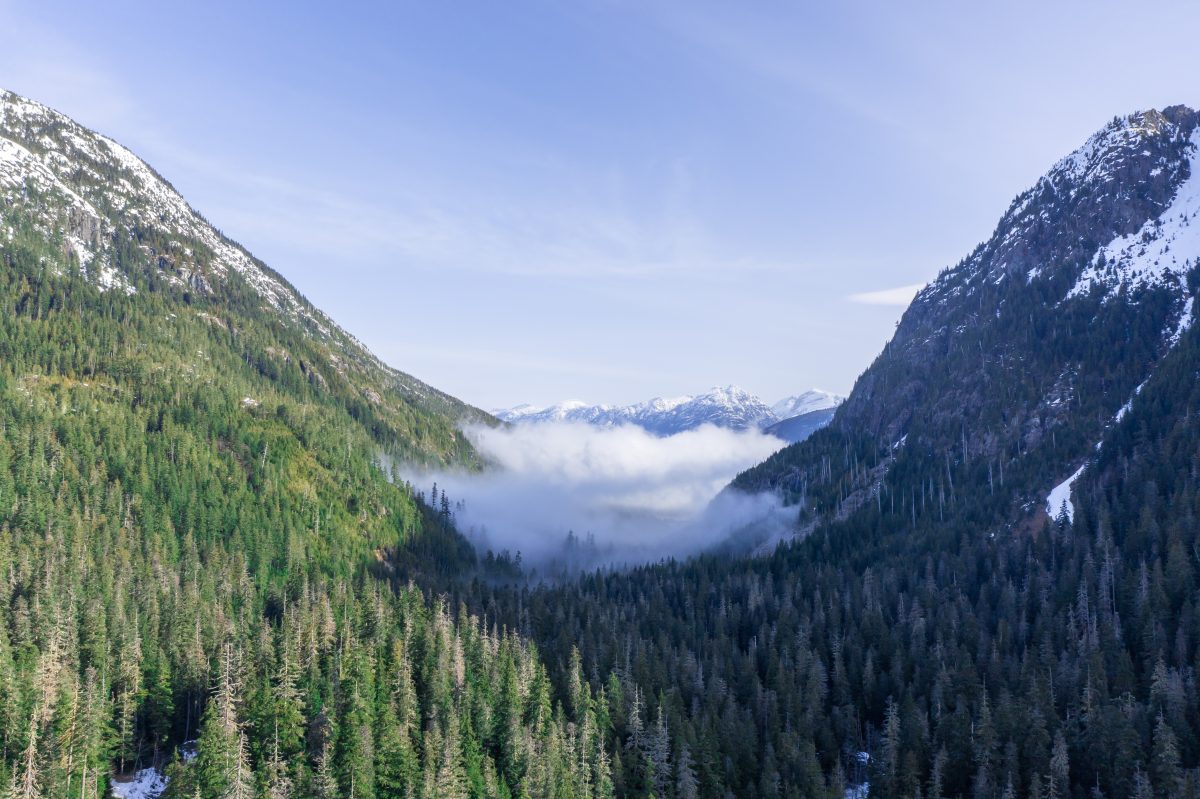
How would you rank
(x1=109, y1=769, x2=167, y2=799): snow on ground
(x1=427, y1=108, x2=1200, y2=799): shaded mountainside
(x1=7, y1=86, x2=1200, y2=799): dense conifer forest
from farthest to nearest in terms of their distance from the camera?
(x1=427, y1=108, x2=1200, y2=799): shaded mountainside < (x1=7, y1=86, x2=1200, y2=799): dense conifer forest < (x1=109, y1=769, x2=167, y2=799): snow on ground

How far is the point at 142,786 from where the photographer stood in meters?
88.6

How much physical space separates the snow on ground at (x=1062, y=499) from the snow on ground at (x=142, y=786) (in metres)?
166

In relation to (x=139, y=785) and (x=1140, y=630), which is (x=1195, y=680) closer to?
(x=1140, y=630)

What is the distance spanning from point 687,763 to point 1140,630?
71841mm

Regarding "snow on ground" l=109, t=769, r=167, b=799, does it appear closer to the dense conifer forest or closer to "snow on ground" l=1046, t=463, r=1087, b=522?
the dense conifer forest

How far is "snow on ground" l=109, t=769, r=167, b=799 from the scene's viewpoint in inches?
3386

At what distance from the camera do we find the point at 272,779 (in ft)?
257

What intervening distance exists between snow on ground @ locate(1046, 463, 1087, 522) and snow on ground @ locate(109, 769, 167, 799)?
166 meters

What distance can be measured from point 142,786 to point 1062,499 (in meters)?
179

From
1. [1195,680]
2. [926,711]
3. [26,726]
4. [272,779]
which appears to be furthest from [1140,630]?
[26,726]

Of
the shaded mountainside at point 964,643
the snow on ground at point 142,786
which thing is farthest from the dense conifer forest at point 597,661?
the snow on ground at point 142,786

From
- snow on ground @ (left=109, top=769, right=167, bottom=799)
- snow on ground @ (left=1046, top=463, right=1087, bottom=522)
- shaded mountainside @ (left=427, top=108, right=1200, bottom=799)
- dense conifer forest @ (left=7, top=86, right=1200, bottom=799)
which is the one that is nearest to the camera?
snow on ground @ (left=109, top=769, right=167, bottom=799)

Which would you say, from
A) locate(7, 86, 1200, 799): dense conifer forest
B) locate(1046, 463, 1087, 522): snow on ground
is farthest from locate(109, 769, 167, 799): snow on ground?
locate(1046, 463, 1087, 522): snow on ground

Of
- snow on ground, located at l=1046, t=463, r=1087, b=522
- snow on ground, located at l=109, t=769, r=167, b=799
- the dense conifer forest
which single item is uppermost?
snow on ground, located at l=1046, t=463, r=1087, b=522
